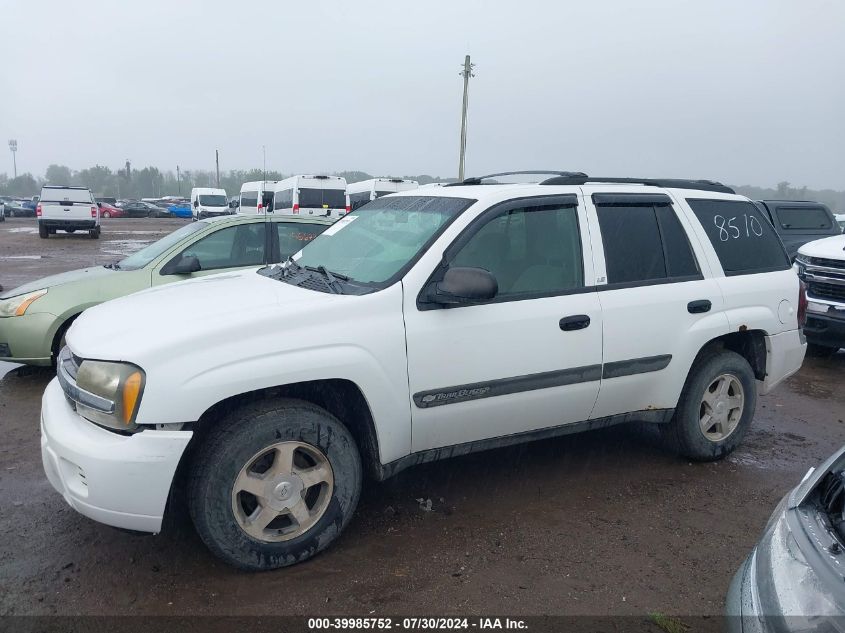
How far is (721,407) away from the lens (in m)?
4.49

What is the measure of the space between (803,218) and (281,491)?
11.1m

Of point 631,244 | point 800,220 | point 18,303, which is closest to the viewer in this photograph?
point 631,244

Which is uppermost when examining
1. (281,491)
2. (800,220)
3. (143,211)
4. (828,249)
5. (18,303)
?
(800,220)

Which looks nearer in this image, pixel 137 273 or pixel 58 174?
pixel 137 273

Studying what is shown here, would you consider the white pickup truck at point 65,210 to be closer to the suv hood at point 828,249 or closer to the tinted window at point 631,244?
the suv hood at point 828,249

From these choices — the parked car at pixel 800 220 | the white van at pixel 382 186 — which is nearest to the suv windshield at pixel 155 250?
the parked car at pixel 800 220

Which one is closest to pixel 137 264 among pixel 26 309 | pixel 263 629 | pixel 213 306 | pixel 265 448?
pixel 26 309

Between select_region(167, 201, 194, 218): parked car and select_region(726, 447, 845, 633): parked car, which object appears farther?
select_region(167, 201, 194, 218): parked car

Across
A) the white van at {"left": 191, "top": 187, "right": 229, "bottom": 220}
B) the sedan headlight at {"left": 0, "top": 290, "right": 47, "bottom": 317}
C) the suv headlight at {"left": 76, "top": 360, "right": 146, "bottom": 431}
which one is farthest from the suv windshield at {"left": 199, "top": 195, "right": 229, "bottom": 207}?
the suv headlight at {"left": 76, "top": 360, "right": 146, "bottom": 431}

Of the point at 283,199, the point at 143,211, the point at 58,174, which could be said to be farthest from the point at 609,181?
the point at 58,174

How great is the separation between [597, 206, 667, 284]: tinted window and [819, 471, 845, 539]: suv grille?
1.99 metres

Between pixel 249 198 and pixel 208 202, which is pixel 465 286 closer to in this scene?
pixel 249 198

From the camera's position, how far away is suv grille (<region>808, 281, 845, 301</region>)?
7300 millimetres

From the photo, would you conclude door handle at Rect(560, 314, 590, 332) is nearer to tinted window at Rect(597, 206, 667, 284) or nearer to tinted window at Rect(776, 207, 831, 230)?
tinted window at Rect(597, 206, 667, 284)
